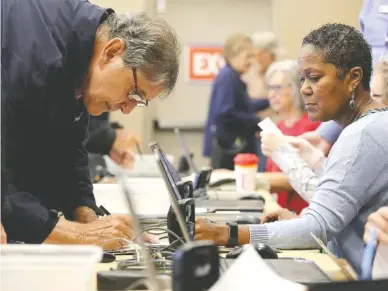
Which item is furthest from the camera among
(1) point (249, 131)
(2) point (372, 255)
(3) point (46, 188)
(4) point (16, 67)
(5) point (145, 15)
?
(1) point (249, 131)

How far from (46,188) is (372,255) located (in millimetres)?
1213

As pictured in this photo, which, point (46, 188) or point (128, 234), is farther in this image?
point (46, 188)

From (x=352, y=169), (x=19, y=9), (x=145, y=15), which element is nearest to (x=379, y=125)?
(x=352, y=169)

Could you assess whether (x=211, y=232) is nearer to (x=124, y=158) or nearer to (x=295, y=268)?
Answer: (x=295, y=268)

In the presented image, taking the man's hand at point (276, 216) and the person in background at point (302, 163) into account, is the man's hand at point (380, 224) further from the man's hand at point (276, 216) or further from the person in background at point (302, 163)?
the person in background at point (302, 163)

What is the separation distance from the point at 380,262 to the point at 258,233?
654mm

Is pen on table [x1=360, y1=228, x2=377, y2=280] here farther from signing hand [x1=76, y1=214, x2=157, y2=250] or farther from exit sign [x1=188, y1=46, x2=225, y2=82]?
exit sign [x1=188, y1=46, x2=225, y2=82]

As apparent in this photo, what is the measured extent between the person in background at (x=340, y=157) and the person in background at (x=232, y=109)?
352 centimetres

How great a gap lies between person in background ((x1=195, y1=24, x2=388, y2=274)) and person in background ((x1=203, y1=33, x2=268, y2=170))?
3.52 m

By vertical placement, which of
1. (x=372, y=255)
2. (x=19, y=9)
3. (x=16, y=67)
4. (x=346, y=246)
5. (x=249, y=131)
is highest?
(x=19, y=9)

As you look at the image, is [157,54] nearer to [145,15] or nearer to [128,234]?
[145,15]

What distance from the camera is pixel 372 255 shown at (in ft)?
5.02

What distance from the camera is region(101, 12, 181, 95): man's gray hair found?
2.02 meters

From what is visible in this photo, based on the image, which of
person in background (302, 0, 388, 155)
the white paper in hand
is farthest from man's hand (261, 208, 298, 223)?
person in background (302, 0, 388, 155)
